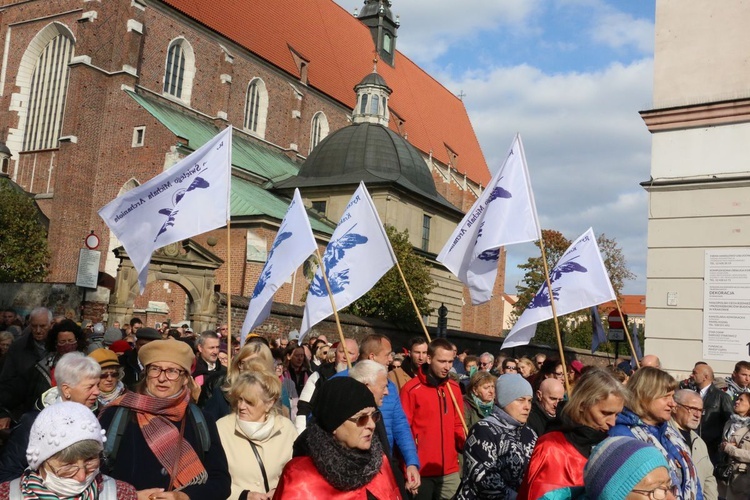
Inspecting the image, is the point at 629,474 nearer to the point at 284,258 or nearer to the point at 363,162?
the point at 284,258

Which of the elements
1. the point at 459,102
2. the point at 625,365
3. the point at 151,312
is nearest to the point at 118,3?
the point at 151,312

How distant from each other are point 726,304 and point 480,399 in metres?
4.74

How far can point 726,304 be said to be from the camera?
31.4 ft

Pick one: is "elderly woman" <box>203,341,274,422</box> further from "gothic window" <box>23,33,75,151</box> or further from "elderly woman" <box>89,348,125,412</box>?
"gothic window" <box>23,33,75,151</box>

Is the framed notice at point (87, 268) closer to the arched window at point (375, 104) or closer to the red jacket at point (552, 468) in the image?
the red jacket at point (552, 468)

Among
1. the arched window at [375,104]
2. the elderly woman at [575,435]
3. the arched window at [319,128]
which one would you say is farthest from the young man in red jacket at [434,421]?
the arched window at [319,128]

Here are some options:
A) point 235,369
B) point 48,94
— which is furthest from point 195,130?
point 235,369

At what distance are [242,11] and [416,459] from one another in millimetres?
35763

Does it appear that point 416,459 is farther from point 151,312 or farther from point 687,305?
point 151,312

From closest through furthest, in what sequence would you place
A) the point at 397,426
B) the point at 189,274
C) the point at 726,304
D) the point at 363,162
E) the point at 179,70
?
→ the point at 397,426
the point at 726,304
the point at 189,274
the point at 179,70
the point at 363,162

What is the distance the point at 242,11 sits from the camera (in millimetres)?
37625

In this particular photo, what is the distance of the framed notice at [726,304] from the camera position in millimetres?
9445

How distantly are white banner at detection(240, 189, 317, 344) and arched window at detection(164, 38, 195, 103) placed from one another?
2573 cm

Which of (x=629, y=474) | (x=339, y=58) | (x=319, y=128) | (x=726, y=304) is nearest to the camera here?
(x=629, y=474)
